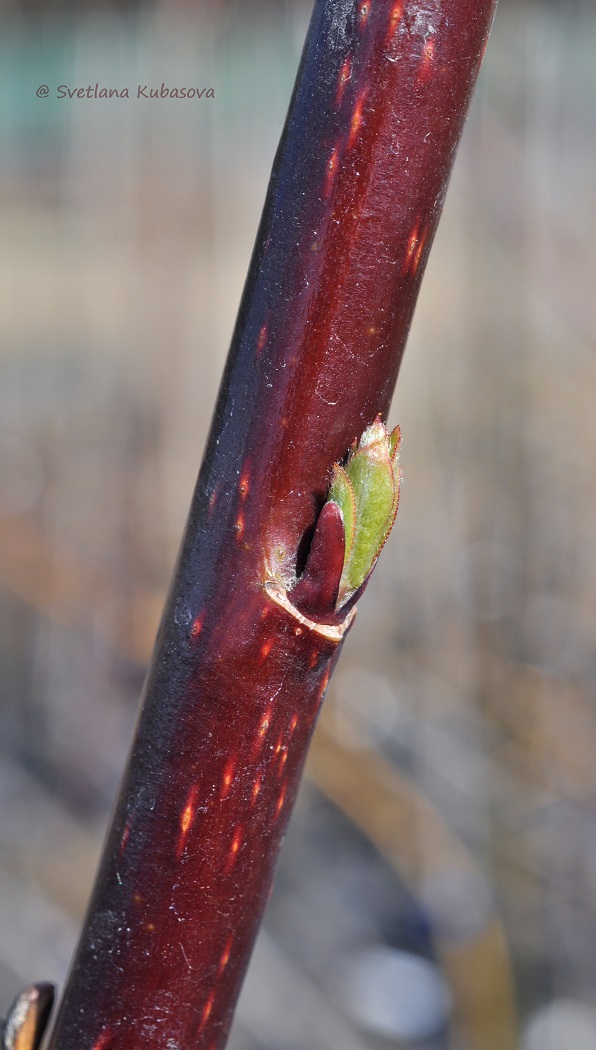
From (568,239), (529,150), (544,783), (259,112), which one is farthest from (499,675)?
(259,112)

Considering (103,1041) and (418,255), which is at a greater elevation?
(418,255)

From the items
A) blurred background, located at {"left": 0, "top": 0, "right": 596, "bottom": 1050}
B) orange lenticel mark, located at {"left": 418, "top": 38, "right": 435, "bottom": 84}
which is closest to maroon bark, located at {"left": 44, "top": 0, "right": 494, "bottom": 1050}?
orange lenticel mark, located at {"left": 418, "top": 38, "right": 435, "bottom": 84}

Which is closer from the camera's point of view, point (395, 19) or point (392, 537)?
point (395, 19)

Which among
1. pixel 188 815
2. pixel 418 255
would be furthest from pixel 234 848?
pixel 418 255

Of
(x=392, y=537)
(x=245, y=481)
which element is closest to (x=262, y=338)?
(x=245, y=481)

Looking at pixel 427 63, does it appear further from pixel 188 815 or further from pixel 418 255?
pixel 188 815

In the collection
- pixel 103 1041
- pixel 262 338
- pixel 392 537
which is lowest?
pixel 103 1041
